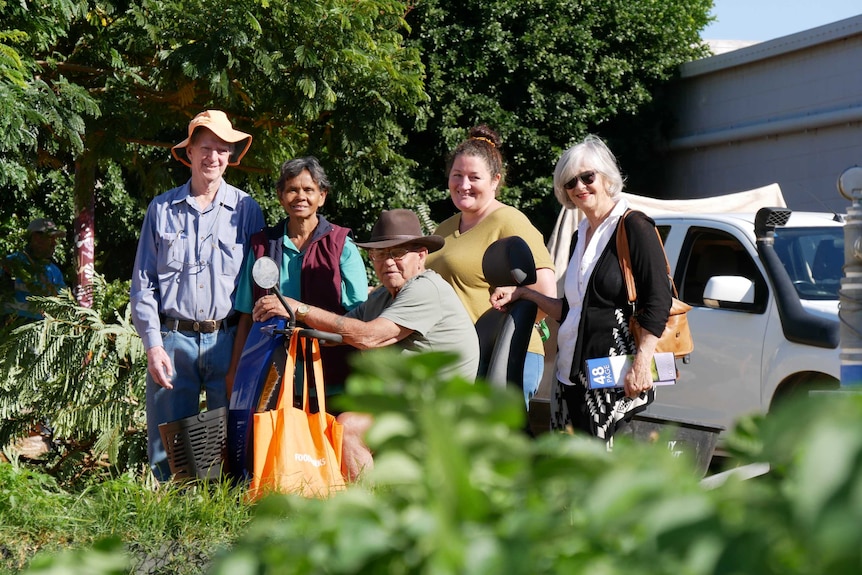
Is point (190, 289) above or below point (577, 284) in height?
above

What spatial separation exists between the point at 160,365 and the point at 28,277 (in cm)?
256

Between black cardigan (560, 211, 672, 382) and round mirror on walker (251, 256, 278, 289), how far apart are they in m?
1.15

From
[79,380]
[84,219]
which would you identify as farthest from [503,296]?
[84,219]

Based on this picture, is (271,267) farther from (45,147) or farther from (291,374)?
(45,147)

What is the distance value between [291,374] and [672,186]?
643 inches

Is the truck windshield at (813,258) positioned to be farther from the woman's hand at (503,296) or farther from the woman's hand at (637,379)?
the woman's hand at (637,379)

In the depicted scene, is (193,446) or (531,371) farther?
(531,371)

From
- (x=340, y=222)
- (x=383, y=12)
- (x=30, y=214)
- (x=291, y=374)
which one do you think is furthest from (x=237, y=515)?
(x=340, y=222)

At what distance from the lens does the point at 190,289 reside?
4.69 meters

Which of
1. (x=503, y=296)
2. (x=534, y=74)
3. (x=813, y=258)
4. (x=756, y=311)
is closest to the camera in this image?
(x=503, y=296)

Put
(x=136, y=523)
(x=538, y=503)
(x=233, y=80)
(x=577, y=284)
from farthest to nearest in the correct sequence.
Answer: (x=233, y=80) < (x=577, y=284) < (x=136, y=523) < (x=538, y=503)

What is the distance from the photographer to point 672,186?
1969 centimetres

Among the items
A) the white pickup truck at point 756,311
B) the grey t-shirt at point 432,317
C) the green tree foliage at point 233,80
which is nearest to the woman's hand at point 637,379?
the grey t-shirt at point 432,317

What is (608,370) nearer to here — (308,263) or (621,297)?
(621,297)
